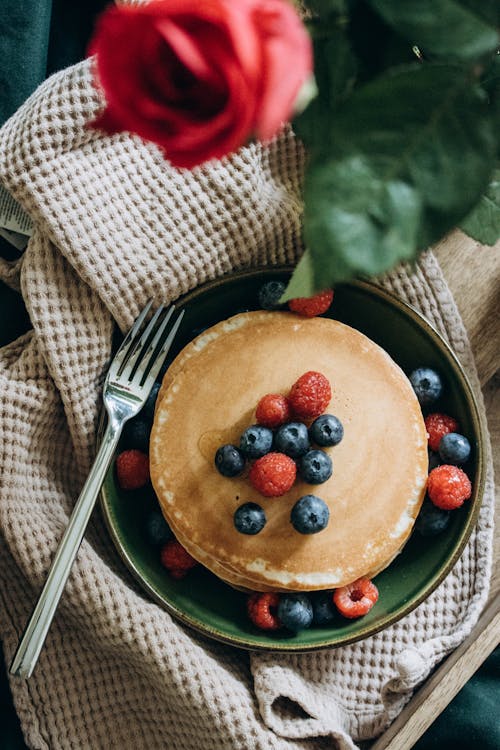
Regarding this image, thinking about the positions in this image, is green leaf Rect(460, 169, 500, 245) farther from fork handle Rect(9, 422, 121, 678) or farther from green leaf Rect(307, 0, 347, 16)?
fork handle Rect(9, 422, 121, 678)

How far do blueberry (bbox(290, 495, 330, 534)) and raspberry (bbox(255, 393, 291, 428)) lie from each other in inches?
4.0

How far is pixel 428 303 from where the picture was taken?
3.50ft

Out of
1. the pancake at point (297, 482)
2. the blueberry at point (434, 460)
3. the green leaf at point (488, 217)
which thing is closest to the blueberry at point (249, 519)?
the pancake at point (297, 482)

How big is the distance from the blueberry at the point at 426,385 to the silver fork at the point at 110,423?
0.34 metres

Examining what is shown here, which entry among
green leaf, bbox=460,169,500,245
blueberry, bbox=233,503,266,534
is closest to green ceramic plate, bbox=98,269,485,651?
blueberry, bbox=233,503,266,534

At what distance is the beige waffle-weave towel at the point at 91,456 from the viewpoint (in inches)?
38.2

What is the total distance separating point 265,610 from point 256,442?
0.24 m

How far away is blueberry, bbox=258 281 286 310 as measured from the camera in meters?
1.04

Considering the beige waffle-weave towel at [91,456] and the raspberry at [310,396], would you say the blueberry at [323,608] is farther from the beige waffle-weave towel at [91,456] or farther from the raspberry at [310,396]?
the raspberry at [310,396]

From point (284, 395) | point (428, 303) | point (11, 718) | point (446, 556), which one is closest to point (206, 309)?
point (284, 395)

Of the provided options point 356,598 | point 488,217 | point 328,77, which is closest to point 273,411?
point 356,598

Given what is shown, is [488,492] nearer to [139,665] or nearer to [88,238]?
[139,665]

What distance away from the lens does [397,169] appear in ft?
1.19

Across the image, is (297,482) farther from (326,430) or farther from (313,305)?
(313,305)
